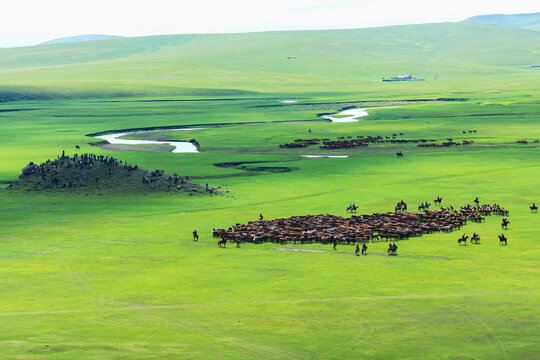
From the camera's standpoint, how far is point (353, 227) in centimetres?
5628

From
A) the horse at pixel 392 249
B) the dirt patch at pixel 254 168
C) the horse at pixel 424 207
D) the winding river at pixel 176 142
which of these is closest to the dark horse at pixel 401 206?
A: the horse at pixel 424 207

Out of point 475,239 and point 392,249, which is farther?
point 475,239

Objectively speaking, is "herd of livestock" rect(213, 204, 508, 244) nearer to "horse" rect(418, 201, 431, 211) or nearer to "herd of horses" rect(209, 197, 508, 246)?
"herd of horses" rect(209, 197, 508, 246)

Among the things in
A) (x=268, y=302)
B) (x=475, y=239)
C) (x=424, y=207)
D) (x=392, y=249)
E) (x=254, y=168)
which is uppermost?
(x=254, y=168)

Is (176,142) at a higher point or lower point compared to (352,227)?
higher

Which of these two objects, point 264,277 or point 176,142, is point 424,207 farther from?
point 176,142

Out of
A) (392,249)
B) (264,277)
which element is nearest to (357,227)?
(392,249)

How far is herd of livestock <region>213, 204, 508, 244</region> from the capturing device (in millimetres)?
54406

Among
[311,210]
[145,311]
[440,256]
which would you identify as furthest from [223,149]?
[145,311]

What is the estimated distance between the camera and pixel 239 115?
181750 millimetres

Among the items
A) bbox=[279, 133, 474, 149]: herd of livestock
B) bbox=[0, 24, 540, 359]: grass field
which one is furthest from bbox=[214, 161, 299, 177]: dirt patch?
bbox=[279, 133, 474, 149]: herd of livestock

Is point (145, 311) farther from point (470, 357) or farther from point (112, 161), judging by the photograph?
point (112, 161)

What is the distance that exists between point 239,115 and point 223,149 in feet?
208

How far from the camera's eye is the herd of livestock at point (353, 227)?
54.4 meters
